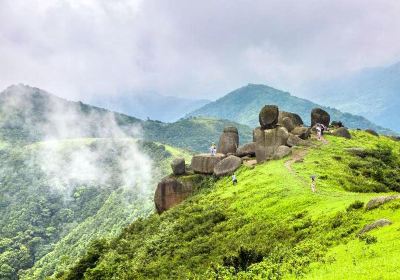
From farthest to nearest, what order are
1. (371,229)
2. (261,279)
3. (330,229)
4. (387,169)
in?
(387,169), (330,229), (371,229), (261,279)

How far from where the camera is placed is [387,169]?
203ft

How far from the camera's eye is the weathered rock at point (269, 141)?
70250mm

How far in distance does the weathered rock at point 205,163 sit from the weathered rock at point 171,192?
3.07 metres

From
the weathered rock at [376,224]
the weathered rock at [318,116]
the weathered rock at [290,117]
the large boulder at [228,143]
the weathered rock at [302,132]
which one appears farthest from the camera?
the weathered rock at [318,116]

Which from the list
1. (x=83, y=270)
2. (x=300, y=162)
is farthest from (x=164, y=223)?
(x=300, y=162)

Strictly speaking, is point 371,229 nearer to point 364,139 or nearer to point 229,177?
point 229,177

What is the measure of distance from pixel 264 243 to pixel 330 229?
5.24m

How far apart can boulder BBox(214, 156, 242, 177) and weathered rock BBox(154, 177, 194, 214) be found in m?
5.14

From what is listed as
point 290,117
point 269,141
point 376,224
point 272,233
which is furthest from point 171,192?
point 376,224

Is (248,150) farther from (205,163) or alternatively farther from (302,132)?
(302,132)

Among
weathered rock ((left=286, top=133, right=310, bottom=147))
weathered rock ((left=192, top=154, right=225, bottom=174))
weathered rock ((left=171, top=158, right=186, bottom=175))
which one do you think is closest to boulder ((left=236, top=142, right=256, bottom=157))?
weathered rock ((left=192, top=154, right=225, bottom=174))

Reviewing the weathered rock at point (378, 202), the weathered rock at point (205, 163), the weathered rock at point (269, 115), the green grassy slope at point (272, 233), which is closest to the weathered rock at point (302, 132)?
the weathered rock at point (269, 115)

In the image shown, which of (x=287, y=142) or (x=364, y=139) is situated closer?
(x=287, y=142)

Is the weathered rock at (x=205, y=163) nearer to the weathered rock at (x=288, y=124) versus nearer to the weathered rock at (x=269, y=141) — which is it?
the weathered rock at (x=269, y=141)
